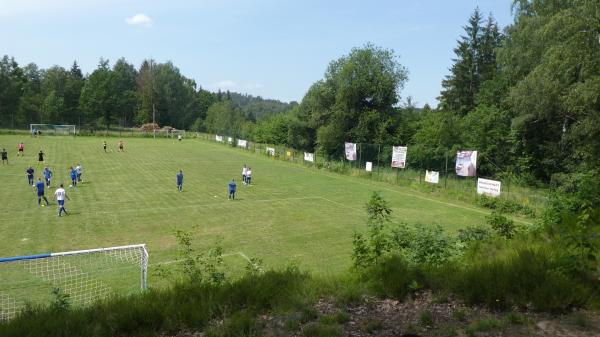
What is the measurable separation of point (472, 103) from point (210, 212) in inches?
1941

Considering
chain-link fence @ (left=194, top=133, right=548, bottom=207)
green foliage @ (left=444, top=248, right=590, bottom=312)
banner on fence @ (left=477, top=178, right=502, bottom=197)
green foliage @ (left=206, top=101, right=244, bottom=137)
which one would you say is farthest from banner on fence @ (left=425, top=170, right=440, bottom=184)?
green foliage @ (left=206, top=101, right=244, bottom=137)

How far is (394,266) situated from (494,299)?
1.61m

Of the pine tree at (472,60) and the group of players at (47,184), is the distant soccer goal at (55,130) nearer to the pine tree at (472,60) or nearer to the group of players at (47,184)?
the group of players at (47,184)

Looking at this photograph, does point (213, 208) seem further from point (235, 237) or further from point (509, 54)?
point (509, 54)

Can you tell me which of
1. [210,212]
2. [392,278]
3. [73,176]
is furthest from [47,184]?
[392,278]

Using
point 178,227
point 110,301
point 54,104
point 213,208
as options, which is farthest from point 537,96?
point 54,104

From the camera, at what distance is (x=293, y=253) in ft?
51.6

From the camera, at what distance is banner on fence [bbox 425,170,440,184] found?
31.4m

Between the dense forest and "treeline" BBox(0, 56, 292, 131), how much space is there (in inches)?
12.6

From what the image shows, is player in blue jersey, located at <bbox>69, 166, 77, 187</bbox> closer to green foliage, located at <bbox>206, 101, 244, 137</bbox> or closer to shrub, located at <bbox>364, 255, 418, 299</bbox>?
shrub, located at <bbox>364, 255, 418, 299</bbox>

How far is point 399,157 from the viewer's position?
34.0 meters

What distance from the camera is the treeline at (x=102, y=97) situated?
89.5 metres

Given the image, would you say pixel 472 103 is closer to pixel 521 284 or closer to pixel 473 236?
pixel 473 236

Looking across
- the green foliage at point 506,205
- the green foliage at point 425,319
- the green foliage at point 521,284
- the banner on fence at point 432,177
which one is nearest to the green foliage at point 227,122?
the banner on fence at point 432,177
